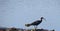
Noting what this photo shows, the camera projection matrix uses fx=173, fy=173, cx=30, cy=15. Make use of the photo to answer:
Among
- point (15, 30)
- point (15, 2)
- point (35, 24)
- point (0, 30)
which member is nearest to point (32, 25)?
point (35, 24)

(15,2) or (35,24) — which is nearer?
(35,24)

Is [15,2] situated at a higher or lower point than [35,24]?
higher

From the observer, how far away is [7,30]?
7.10 ft

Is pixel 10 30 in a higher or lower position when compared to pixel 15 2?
lower

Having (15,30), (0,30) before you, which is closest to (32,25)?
(15,30)

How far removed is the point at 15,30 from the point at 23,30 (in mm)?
173

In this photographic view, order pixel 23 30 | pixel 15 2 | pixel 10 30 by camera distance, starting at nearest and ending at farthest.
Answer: pixel 10 30 < pixel 23 30 < pixel 15 2

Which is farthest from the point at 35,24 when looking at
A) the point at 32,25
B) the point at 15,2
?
the point at 15,2

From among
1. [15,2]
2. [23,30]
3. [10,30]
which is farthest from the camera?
[15,2]

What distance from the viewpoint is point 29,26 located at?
2279mm

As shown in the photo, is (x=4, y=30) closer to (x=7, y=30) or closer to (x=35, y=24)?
(x=7, y=30)

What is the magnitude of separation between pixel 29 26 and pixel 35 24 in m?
0.08

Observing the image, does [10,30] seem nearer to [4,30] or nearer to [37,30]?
[4,30]

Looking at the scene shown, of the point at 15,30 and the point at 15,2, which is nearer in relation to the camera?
the point at 15,30
